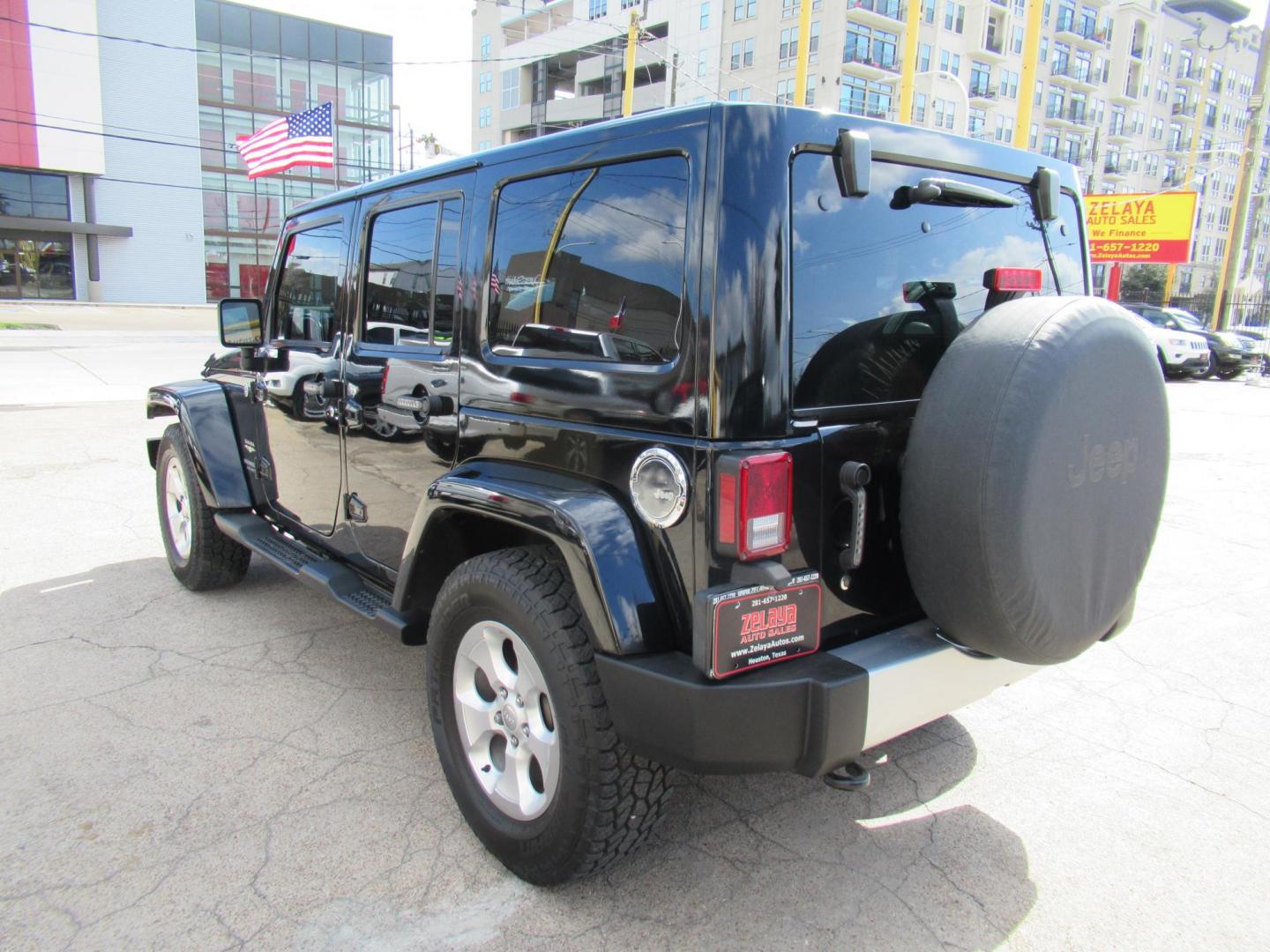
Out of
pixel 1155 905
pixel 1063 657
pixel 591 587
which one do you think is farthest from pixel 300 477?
pixel 1155 905

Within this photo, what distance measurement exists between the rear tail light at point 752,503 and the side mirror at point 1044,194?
137cm

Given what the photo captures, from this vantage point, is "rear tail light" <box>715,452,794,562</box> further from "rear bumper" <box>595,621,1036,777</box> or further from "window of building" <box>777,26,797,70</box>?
"window of building" <box>777,26,797,70</box>

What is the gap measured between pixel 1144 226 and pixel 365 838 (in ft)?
111

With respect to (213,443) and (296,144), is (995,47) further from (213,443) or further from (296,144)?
(213,443)

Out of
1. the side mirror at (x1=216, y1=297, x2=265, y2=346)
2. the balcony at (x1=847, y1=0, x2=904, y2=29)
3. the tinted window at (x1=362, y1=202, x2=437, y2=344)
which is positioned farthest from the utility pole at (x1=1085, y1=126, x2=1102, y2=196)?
the tinted window at (x1=362, y1=202, x2=437, y2=344)

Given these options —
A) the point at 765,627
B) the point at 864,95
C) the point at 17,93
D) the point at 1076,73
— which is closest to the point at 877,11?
the point at 864,95

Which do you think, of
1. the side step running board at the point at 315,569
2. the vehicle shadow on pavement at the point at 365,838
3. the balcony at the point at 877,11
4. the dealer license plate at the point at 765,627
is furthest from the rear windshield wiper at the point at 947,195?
the balcony at the point at 877,11

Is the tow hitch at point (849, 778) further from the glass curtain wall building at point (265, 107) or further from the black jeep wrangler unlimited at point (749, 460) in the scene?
the glass curtain wall building at point (265, 107)

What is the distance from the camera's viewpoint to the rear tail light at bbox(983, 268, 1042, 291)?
2.37 m

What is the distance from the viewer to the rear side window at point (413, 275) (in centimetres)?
283

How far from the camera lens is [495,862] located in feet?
8.11

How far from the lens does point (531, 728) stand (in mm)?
2312

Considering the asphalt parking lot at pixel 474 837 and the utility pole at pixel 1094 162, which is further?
the utility pole at pixel 1094 162

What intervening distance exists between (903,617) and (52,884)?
2416mm
